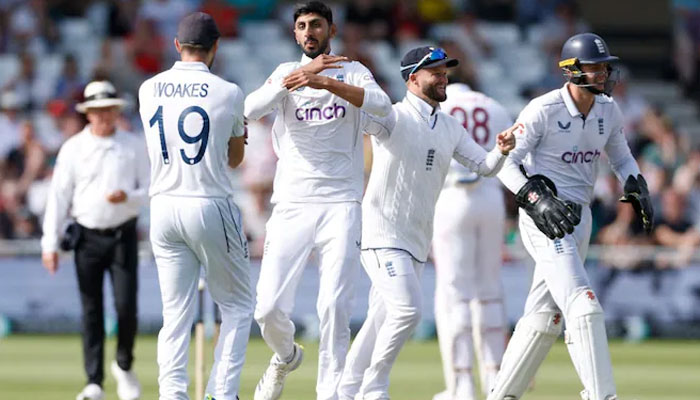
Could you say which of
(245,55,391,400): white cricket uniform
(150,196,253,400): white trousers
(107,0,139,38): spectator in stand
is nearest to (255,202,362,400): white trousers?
(245,55,391,400): white cricket uniform

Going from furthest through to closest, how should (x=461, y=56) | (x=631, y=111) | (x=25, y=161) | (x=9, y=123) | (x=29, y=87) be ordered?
(x=631, y=111)
(x=461, y=56)
(x=29, y=87)
(x=9, y=123)
(x=25, y=161)

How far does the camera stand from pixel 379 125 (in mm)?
10539

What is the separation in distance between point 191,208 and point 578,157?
2.63 m

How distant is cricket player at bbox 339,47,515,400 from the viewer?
10445 mm

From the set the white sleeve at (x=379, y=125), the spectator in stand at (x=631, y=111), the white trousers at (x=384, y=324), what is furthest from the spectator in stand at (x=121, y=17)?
the white trousers at (x=384, y=324)

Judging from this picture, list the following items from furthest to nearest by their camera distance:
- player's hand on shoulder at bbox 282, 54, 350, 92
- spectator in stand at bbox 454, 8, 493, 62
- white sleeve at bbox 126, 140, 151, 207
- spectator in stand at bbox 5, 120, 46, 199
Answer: spectator in stand at bbox 454, 8, 493, 62 → spectator in stand at bbox 5, 120, 46, 199 → white sleeve at bbox 126, 140, 151, 207 → player's hand on shoulder at bbox 282, 54, 350, 92

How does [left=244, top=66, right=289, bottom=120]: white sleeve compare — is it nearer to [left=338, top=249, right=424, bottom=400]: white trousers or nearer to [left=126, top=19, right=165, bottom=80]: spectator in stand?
[left=338, top=249, right=424, bottom=400]: white trousers

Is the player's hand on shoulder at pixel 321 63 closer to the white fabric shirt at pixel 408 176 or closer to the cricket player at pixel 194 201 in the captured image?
the cricket player at pixel 194 201

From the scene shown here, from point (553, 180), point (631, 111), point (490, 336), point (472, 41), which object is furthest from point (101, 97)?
point (472, 41)

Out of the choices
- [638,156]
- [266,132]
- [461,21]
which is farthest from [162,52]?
[638,156]

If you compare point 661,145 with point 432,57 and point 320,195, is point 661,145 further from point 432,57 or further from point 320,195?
point 320,195

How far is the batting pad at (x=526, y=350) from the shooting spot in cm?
1023

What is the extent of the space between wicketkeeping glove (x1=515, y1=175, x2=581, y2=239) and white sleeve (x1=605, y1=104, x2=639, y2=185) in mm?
681

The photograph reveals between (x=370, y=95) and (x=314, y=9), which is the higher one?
(x=314, y=9)
